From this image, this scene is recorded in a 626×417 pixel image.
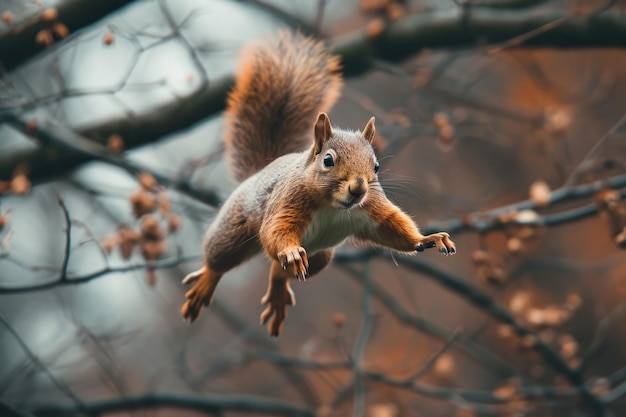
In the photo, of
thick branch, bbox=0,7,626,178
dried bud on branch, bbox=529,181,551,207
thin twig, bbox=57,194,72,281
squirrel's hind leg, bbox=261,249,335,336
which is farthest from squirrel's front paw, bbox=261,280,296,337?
thick branch, bbox=0,7,626,178

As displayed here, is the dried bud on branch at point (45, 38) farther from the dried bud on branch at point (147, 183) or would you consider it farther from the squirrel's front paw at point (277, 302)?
the squirrel's front paw at point (277, 302)

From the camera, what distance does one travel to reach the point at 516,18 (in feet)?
14.0

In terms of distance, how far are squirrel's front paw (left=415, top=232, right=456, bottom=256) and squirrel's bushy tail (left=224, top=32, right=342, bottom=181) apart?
0.67 m

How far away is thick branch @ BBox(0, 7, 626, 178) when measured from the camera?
13.5 feet

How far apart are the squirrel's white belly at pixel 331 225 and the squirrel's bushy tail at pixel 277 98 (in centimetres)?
47

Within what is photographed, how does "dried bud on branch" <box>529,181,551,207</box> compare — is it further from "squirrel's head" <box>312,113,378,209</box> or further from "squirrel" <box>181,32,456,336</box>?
"squirrel's head" <box>312,113,378,209</box>

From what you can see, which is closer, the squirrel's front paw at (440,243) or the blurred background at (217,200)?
the squirrel's front paw at (440,243)

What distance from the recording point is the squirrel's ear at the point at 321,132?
170 cm

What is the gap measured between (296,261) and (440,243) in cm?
30

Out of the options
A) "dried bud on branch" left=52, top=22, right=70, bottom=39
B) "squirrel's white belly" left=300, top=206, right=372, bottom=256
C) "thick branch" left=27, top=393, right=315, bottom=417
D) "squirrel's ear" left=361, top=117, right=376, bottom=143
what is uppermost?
"squirrel's ear" left=361, top=117, right=376, bottom=143

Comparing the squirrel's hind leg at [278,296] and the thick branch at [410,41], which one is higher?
the thick branch at [410,41]

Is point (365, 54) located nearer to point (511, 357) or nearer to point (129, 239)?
point (129, 239)

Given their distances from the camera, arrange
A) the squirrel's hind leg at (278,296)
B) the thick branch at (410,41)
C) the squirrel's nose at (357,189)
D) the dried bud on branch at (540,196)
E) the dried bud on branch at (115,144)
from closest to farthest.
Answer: the squirrel's nose at (357,189), the squirrel's hind leg at (278,296), the dried bud on branch at (540,196), the dried bud on branch at (115,144), the thick branch at (410,41)

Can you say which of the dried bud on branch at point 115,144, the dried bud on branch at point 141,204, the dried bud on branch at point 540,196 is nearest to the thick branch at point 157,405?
the dried bud on branch at point 141,204
